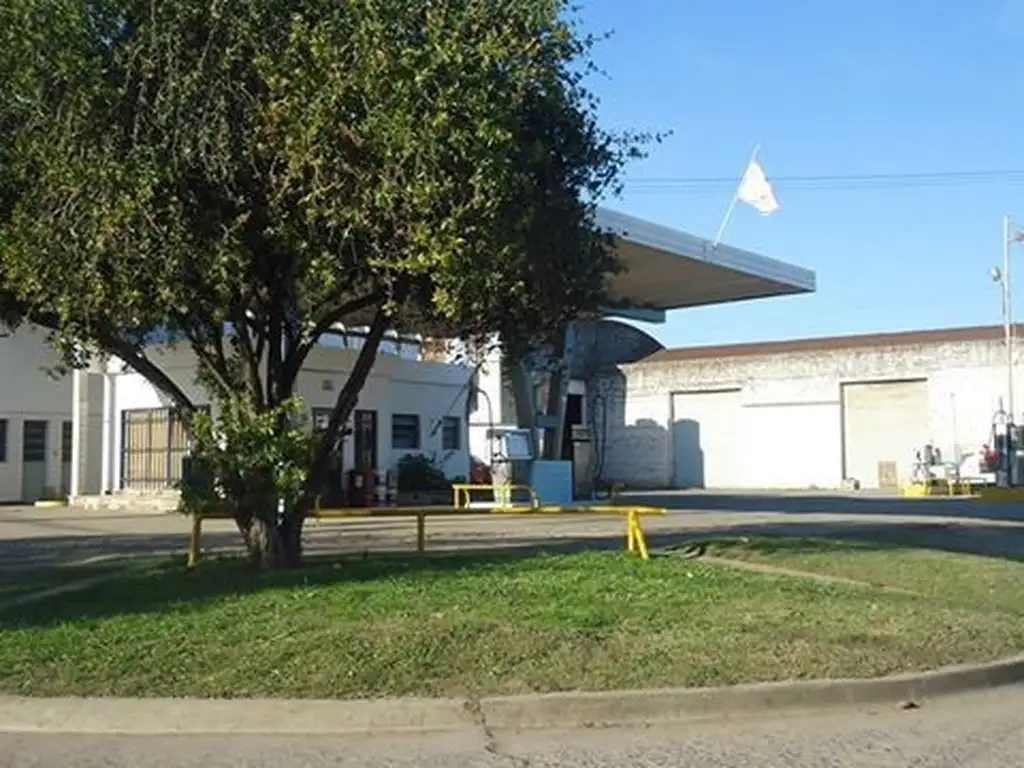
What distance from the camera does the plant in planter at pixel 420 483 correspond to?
35.1 m

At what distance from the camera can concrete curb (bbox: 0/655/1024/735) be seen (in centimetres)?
835

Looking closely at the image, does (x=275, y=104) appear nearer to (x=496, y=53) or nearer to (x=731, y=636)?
(x=496, y=53)

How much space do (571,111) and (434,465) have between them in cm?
2413

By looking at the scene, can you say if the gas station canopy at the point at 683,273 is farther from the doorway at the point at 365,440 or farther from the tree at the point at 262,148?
the tree at the point at 262,148

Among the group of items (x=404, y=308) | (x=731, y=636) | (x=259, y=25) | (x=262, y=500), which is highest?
(x=259, y=25)

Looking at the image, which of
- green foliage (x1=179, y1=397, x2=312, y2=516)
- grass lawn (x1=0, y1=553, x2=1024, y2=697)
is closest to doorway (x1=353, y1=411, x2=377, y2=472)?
green foliage (x1=179, y1=397, x2=312, y2=516)

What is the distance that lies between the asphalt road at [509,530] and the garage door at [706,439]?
22231 millimetres

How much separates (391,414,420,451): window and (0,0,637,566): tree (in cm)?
2366

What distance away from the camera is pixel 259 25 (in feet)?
38.2

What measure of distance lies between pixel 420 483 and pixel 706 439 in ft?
80.8

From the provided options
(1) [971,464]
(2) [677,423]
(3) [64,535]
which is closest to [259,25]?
(3) [64,535]

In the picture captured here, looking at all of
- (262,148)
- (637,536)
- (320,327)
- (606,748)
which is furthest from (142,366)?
(606,748)

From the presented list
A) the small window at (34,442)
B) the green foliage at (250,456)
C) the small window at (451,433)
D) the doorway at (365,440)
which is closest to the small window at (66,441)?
the small window at (34,442)

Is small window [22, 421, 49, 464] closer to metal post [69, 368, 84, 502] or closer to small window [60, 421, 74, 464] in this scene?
small window [60, 421, 74, 464]
